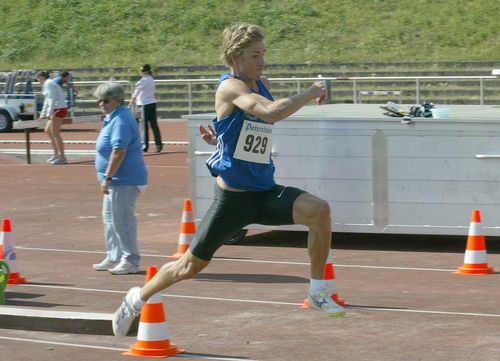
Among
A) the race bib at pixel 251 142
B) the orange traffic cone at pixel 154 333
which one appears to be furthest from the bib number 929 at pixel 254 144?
the orange traffic cone at pixel 154 333

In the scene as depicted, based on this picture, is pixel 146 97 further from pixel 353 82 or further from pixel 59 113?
pixel 353 82

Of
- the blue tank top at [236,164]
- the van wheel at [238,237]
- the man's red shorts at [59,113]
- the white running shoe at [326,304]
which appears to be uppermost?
the blue tank top at [236,164]

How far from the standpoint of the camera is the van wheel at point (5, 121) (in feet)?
109

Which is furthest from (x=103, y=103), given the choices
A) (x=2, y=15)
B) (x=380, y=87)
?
(x=2, y=15)

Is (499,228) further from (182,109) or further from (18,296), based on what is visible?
(182,109)

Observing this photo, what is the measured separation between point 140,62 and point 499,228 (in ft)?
100

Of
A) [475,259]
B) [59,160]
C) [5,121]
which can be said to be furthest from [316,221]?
[5,121]

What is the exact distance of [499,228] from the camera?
11.8 metres

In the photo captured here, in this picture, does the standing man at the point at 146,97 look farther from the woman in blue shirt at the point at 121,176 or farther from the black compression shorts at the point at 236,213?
the black compression shorts at the point at 236,213

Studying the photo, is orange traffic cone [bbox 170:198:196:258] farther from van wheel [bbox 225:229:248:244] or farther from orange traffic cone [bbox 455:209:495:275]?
orange traffic cone [bbox 455:209:495:275]

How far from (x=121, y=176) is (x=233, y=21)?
107 ft

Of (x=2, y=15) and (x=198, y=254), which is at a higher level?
(x=2, y=15)

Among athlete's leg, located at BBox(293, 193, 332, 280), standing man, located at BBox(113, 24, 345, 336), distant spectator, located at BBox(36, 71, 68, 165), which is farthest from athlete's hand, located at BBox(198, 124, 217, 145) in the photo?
distant spectator, located at BBox(36, 71, 68, 165)

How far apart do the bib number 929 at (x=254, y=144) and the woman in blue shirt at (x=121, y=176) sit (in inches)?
132
